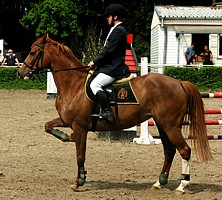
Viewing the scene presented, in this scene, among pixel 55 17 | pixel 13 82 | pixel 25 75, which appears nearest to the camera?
pixel 25 75

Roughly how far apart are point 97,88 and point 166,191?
161 centimetres

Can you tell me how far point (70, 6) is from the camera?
42156mm

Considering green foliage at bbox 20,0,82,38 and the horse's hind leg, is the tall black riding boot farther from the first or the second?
green foliage at bbox 20,0,82,38

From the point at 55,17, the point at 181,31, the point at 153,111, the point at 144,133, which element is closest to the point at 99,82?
the point at 153,111

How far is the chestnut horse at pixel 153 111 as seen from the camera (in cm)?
852

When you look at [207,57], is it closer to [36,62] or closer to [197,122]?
[197,122]

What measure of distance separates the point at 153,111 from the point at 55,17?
113 feet

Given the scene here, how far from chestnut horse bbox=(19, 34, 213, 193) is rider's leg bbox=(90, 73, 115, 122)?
0.19 meters

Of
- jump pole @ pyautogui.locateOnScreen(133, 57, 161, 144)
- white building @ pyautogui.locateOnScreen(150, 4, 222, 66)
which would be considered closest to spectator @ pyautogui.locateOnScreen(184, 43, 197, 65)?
white building @ pyautogui.locateOnScreen(150, 4, 222, 66)

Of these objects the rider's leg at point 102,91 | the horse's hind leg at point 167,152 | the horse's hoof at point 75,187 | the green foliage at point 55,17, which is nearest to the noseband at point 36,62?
the rider's leg at point 102,91

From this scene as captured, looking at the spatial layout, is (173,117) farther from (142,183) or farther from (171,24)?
(171,24)

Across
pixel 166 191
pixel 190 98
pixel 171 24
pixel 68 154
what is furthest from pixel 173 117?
pixel 171 24

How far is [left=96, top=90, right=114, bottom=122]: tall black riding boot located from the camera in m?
8.45

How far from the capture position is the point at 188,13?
34.8 metres
